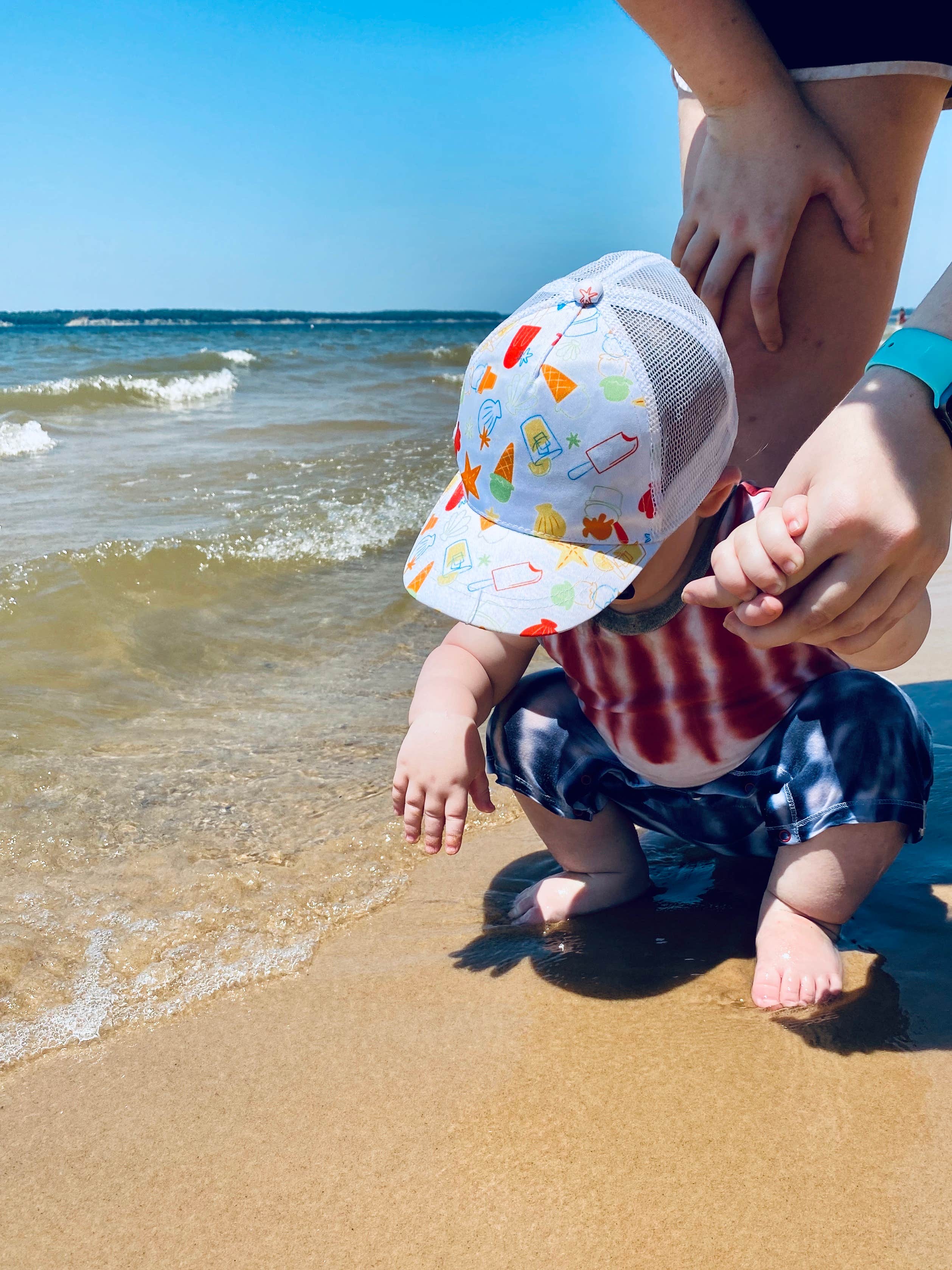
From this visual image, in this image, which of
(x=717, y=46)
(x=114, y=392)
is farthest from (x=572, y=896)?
(x=114, y=392)

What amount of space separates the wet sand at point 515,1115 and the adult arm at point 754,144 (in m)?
0.94

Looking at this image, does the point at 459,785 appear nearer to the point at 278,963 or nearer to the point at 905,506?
the point at 278,963

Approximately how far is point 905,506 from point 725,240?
0.84 metres

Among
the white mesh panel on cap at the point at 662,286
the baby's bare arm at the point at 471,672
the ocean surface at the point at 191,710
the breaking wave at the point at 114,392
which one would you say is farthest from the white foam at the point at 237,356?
the white mesh panel on cap at the point at 662,286

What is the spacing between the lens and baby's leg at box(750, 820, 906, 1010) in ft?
4.00

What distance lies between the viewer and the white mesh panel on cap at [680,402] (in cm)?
114

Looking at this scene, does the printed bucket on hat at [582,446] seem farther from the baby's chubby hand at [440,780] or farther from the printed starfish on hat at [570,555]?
the baby's chubby hand at [440,780]

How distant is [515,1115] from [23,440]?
19.0 feet

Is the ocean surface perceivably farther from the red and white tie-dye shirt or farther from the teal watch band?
the teal watch band

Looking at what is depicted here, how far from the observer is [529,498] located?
3.87ft

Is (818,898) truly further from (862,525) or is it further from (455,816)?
(862,525)

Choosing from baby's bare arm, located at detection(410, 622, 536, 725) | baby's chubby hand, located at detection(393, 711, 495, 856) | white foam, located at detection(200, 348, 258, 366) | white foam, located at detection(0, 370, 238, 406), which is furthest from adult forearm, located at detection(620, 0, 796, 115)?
white foam, located at detection(200, 348, 258, 366)

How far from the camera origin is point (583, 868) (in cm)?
149

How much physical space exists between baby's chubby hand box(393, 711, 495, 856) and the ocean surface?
10.1 inches
